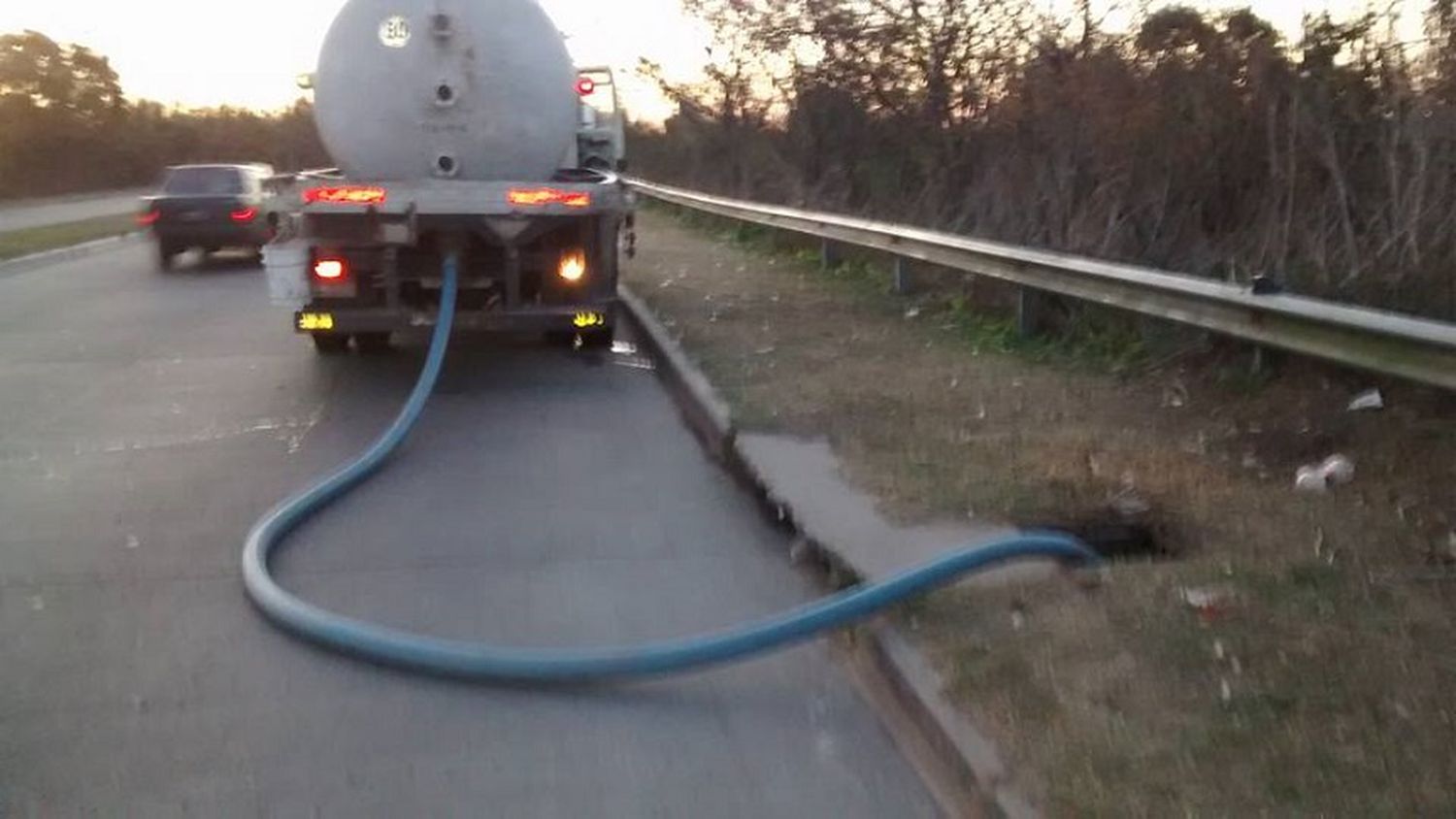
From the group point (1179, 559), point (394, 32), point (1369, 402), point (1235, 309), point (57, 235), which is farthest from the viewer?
point (57, 235)

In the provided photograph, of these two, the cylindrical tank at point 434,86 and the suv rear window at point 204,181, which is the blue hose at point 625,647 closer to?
the cylindrical tank at point 434,86

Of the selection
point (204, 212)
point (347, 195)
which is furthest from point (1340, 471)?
point (204, 212)

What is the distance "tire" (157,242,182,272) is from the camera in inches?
1089

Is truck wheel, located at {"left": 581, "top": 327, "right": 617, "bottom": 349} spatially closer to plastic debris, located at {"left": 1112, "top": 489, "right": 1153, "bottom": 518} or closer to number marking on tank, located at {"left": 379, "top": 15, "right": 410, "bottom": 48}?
number marking on tank, located at {"left": 379, "top": 15, "right": 410, "bottom": 48}

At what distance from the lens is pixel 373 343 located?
15242 millimetres

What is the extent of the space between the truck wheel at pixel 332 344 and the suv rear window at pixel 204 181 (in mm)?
14092

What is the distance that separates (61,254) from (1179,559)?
Answer: 27808 millimetres

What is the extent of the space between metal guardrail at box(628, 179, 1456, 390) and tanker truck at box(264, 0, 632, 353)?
10.6ft

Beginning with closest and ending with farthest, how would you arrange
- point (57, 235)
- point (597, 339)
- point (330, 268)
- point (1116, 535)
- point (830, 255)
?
point (1116, 535) → point (330, 268) → point (597, 339) → point (830, 255) → point (57, 235)

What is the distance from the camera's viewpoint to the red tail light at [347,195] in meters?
12.5

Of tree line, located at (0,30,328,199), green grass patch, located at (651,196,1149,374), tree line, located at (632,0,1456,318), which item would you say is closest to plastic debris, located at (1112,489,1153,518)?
tree line, located at (632,0,1456,318)

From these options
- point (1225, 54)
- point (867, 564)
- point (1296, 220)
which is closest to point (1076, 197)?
point (1225, 54)

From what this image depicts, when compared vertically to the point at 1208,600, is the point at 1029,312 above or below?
above

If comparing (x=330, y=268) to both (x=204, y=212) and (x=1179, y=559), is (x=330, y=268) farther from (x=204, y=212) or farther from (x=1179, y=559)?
(x=204, y=212)
